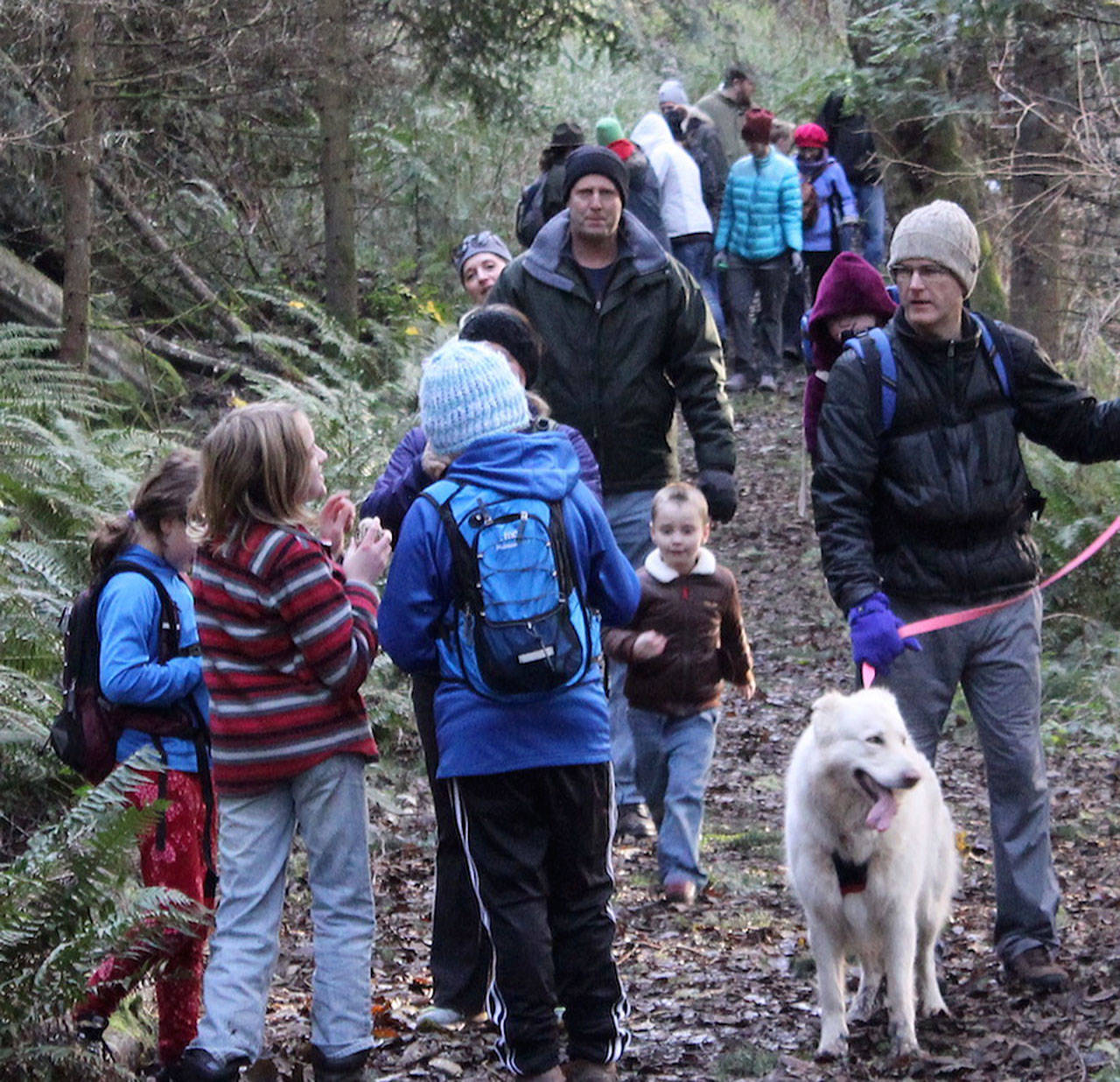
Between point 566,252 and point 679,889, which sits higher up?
point 566,252

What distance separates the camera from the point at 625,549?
7102mm

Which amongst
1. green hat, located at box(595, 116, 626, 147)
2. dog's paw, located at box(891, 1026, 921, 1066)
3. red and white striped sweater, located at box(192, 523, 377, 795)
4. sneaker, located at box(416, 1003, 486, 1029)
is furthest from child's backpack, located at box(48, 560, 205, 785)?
green hat, located at box(595, 116, 626, 147)

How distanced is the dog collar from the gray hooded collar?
2852 millimetres

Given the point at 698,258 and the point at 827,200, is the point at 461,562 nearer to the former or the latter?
the point at 698,258

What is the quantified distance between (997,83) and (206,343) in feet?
25.3

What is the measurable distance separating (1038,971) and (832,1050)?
82cm

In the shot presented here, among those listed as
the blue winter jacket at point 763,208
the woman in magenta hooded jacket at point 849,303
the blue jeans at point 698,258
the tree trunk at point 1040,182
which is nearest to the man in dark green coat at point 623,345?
the woman in magenta hooded jacket at point 849,303

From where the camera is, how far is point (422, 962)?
20.4ft

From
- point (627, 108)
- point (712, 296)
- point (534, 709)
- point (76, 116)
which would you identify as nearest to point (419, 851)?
point (534, 709)

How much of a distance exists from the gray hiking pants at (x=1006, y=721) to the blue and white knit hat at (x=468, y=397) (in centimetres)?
175

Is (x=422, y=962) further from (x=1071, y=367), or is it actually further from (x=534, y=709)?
(x=1071, y=367)

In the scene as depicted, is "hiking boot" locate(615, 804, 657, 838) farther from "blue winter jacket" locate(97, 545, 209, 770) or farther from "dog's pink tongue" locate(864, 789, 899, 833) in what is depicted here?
"blue winter jacket" locate(97, 545, 209, 770)

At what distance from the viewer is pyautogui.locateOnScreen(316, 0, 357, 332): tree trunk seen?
13680mm

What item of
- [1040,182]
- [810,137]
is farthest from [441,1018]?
[810,137]
